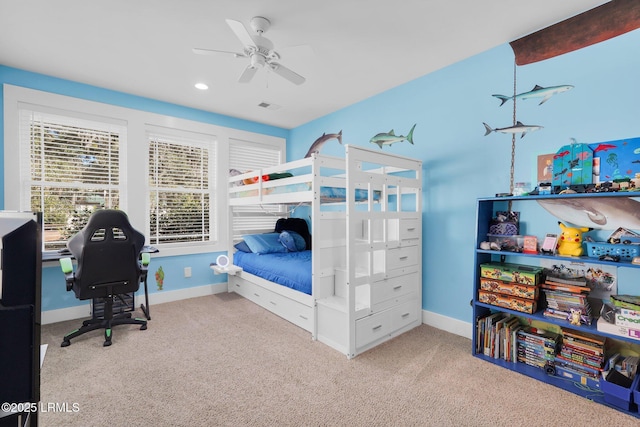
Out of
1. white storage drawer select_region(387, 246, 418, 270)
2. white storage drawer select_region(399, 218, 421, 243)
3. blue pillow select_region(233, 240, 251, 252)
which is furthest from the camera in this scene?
blue pillow select_region(233, 240, 251, 252)

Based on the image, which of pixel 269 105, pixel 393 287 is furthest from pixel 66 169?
pixel 393 287

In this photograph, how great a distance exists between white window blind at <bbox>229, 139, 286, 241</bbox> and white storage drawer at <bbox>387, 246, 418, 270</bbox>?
2.36 m

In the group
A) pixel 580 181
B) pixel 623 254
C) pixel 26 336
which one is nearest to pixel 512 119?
pixel 580 181

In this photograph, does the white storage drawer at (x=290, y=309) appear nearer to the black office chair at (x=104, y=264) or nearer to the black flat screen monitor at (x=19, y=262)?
the black office chair at (x=104, y=264)

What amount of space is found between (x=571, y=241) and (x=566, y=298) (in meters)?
0.39

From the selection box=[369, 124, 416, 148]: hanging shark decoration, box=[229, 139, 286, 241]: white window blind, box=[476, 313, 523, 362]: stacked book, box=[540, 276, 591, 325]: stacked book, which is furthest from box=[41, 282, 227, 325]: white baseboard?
box=[540, 276, 591, 325]: stacked book

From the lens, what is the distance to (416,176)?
2990 millimetres

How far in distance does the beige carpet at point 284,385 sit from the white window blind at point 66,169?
3.99 feet

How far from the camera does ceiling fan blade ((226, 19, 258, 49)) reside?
6.01 ft

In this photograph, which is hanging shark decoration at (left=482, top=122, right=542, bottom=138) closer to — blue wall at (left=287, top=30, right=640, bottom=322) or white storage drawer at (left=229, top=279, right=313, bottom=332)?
blue wall at (left=287, top=30, right=640, bottom=322)

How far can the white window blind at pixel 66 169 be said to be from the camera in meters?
3.04

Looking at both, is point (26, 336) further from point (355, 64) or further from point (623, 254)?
point (355, 64)

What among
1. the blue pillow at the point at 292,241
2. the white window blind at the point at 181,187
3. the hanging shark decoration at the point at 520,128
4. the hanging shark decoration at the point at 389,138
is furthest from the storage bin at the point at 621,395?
the white window blind at the point at 181,187

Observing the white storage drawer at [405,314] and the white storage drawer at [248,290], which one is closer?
the white storage drawer at [405,314]
